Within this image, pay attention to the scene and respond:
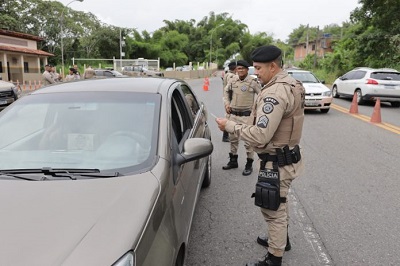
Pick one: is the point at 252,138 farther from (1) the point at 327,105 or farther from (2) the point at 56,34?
(2) the point at 56,34

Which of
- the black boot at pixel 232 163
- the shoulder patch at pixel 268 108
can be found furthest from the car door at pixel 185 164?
the black boot at pixel 232 163

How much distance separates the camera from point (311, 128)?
9.09 metres

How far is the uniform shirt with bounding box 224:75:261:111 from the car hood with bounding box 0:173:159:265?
11.3 feet

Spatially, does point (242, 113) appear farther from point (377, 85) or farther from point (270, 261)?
point (377, 85)

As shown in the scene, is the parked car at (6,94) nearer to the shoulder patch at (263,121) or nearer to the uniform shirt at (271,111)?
the uniform shirt at (271,111)

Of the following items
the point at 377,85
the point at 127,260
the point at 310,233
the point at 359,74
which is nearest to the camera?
the point at 127,260

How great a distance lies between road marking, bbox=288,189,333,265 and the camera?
3057 mm

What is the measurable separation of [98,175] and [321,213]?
9.27ft

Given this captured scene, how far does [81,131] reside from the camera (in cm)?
256

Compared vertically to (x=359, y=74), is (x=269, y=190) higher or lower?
lower

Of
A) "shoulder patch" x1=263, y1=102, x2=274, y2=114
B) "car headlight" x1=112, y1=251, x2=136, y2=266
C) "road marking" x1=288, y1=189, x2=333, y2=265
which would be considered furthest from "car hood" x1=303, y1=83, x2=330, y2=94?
"car headlight" x1=112, y1=251, x2=136, y2=266

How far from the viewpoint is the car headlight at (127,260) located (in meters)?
1.46

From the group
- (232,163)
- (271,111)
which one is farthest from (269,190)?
(232,163)

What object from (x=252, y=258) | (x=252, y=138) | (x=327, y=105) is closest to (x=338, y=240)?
(x=252, y=258)
